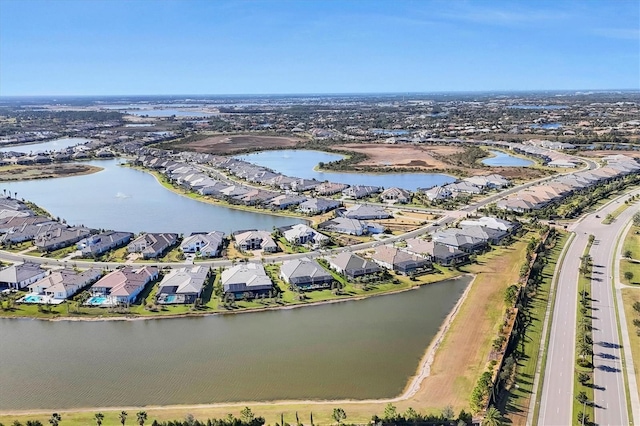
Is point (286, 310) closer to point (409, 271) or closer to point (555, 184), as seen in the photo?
point (409, 271)

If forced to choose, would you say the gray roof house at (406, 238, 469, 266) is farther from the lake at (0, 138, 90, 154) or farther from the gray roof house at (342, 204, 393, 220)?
the lake at (0, 138, 90, 154)

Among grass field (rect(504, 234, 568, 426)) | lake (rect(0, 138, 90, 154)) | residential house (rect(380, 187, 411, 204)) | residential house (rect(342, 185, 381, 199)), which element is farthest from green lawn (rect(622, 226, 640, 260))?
lake (rect(0, 138, 90, 154))

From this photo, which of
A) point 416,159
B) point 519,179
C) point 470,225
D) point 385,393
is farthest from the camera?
point 416,159

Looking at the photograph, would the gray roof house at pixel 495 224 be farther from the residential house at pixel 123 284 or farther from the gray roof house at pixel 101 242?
the gray roof house at pixel 101 242

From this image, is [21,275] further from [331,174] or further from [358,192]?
[331,174]

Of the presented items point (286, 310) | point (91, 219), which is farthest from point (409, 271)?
point (91, 219)

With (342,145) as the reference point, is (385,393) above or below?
below
